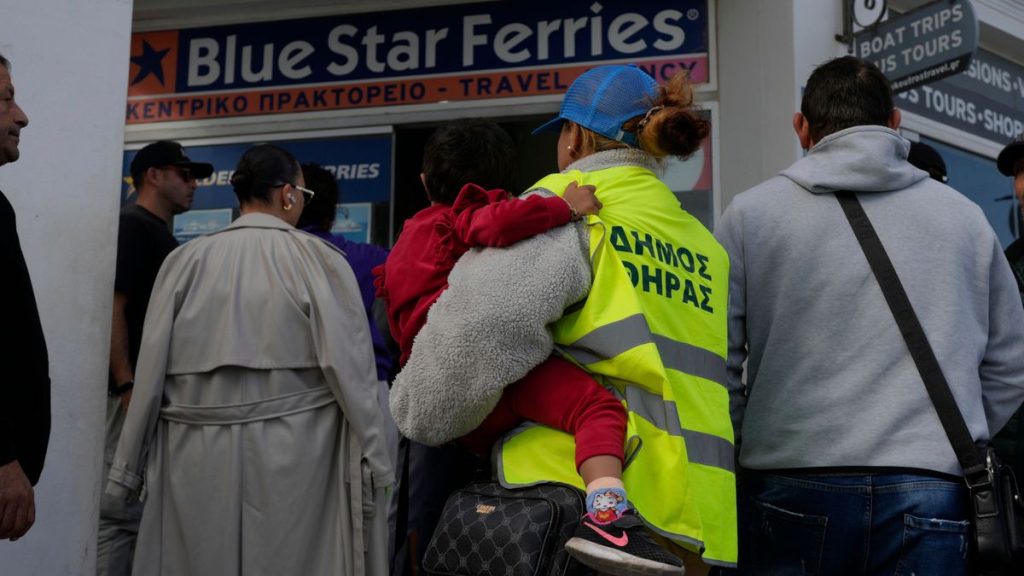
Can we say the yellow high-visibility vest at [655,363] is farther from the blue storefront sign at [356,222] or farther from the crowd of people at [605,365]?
the blue storefront sign at [356,222]

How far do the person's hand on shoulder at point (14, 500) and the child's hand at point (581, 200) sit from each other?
1.54 m

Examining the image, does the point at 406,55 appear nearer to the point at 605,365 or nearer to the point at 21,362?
the point at 21,362

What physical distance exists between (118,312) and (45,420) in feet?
5.37

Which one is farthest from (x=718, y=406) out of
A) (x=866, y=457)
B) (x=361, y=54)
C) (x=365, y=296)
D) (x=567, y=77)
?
(x=361, y=54)

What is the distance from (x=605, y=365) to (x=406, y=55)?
17.4 feet

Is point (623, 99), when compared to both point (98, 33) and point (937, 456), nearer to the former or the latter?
point (937, 456)

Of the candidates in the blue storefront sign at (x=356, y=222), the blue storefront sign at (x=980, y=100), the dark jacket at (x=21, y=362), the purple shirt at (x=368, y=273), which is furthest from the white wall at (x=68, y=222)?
the blue storefront sign at (x=980, y=100)

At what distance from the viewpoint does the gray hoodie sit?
287 cm

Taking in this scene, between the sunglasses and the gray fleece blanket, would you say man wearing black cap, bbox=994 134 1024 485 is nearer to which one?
the gray fleece blanket

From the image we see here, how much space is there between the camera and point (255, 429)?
13.3ft

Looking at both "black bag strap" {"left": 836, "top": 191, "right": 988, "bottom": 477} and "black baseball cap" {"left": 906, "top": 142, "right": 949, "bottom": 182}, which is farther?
"black baseball cap" {"left": 906, "top": 142, "right": 949, "bottom": 182}

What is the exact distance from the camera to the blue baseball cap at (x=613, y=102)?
2.82 metres

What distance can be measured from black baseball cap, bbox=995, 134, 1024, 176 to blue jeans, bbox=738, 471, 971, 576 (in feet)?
5.82

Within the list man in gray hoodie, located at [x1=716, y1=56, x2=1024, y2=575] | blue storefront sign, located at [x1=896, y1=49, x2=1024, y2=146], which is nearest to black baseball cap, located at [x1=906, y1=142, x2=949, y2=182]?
man in gray hoodie, located at [x1=716, y1=56, x2=1024, y2=575]
